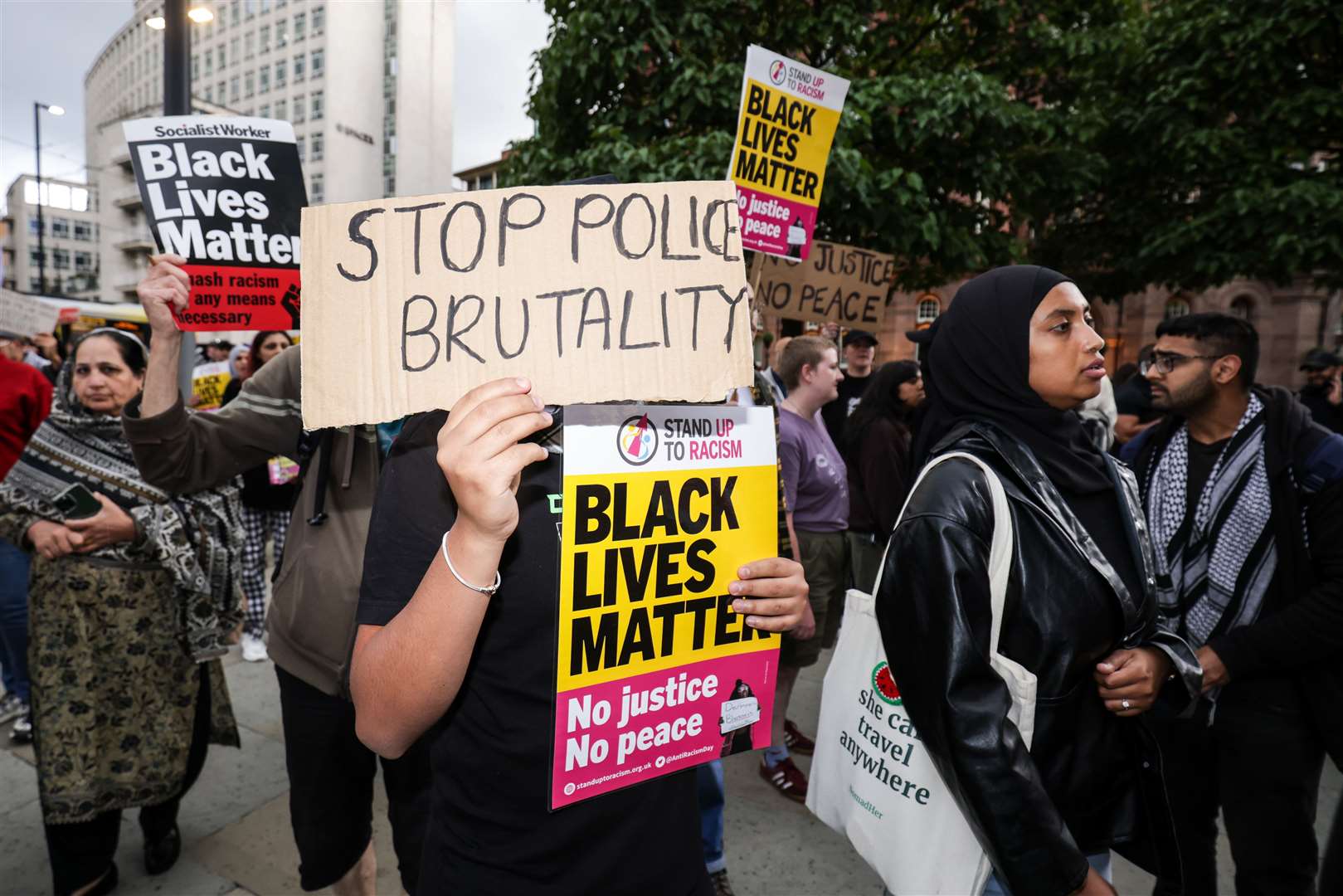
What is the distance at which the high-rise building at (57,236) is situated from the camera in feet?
194

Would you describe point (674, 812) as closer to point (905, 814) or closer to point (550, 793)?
point (550, 793)

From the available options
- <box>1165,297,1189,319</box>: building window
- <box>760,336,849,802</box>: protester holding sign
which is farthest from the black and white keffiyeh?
<box>1165,297,1189,319</box>: building window

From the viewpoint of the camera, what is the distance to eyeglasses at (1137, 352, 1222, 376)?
2.63m

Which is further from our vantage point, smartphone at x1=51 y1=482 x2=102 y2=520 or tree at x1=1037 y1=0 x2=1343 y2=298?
tree at x1=1037 y1=0 x2=1343 y2=298

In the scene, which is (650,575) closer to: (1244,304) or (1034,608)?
(1034,608)

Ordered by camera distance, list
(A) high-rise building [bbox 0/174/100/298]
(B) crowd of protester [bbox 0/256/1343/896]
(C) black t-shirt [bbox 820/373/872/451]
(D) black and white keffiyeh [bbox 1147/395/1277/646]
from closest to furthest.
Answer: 1. (B) crowd of protester [bbox 0/256/1343/896]
2. (D) black and white keffiyeh [bbox 1147/395/1277/646]
3. (C) black t-shirt [bbox 820/373/872/451]
4. (A) high-rise building [bbox 0/174/100/298]

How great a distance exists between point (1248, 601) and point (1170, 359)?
86 cm

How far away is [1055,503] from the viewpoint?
1690 mm

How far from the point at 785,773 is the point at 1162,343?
2446 mm

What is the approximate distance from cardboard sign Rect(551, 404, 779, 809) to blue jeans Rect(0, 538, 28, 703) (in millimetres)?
3899

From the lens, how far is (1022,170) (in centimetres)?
1014

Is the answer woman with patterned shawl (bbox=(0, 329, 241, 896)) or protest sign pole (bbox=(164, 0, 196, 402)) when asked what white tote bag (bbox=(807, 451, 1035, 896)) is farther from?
Answer: protest sign pole (bbox=(164, 0, 196, 402))

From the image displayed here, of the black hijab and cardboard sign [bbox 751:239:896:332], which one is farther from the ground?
cardboard sign [bbox 751:239:896:332]

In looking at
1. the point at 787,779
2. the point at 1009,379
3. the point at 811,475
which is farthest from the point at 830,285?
the point at 1009,379
